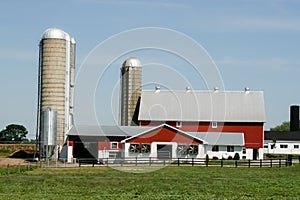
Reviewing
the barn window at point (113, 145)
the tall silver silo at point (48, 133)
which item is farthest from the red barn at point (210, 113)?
the tall silver silo at point (48, 133)

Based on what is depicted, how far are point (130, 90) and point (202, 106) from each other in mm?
7613


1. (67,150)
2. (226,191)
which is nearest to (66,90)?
(67,150)

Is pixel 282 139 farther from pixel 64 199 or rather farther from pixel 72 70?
pixel 64 199

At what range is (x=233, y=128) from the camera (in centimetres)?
6350

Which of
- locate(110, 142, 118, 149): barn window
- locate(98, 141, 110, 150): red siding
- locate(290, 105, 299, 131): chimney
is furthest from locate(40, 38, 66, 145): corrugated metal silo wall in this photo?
locate(290, 105, 299, 131): chimney

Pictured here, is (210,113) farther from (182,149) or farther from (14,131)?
(14,131)

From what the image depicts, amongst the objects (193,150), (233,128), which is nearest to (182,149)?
(193,150)

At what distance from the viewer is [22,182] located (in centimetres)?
2611

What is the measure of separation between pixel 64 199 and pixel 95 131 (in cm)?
3557

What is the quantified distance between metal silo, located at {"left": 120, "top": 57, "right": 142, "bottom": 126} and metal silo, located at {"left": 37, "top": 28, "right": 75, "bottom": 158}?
10.7m

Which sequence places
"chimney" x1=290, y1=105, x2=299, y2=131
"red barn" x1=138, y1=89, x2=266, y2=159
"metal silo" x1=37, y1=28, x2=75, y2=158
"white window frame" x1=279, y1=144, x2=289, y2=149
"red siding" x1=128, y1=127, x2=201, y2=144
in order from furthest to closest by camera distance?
"chimney" x1=290, y1=105, x2=299, y2=131 < "white window frame" x1=279, y1=144, x2=289, y2=149 < "red barn" x1=138, y1=89, x2=266, y2=159 < "metal silo" x1=37, y1=28, x2=75, y2=158 < "red siding" x1=128, y1=127, x2=201, y2=144

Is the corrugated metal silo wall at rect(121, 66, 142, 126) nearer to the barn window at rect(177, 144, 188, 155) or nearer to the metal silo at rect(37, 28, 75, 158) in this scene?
the metal silo at rect(37, 28, 75, 158)

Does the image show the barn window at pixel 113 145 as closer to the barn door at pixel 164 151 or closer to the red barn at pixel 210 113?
the barn door at pixel 164 151

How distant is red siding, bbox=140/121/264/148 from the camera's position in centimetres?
6284
